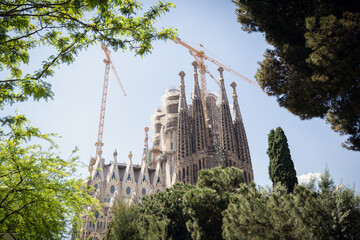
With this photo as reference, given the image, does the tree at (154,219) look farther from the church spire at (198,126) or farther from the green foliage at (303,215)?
the church spire at (198,126)

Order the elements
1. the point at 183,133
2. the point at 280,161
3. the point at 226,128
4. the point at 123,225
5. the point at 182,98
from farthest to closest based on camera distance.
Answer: the point at 182,98 < the point at 226,128 < the point at 183,133 < the point at 280,161 < the point at 123,225

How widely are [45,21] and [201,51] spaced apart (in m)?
72.8

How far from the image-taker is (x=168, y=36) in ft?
23.2

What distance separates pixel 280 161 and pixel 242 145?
3110 cm

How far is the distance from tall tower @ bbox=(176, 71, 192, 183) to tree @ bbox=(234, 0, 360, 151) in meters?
39.0

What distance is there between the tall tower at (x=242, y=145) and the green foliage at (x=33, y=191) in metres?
43.0

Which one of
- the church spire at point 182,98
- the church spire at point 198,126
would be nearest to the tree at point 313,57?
the church spire at point 198,126

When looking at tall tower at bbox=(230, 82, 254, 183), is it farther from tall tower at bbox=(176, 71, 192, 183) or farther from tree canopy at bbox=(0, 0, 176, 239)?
tree canopy at bbox=(0, 0, 176, 239)

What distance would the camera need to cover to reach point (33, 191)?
316 inches

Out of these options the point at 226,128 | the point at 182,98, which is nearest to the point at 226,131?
the point at 226,128

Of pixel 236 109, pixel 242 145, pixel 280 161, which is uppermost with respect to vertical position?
pixel 236 109

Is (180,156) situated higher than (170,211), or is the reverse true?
(180,156)

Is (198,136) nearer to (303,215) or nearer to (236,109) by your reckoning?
(236,109)

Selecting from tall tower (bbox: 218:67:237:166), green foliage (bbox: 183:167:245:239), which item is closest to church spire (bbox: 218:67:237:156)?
tall tower (bbox: 218:67:237:166)
